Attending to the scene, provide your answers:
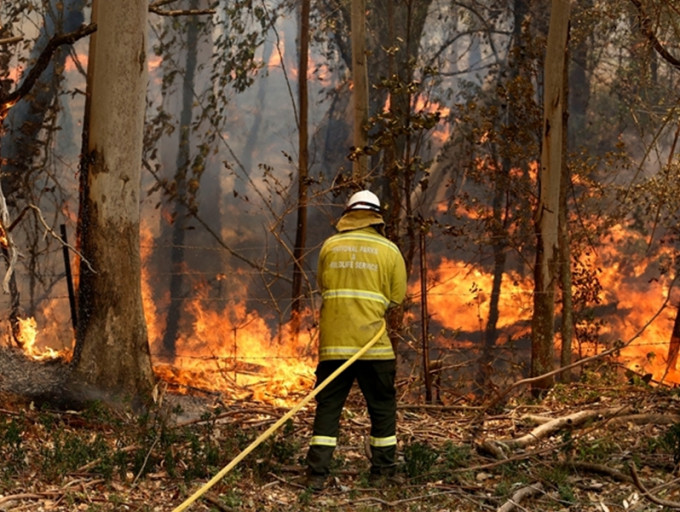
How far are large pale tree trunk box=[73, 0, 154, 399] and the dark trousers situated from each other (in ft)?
8.47

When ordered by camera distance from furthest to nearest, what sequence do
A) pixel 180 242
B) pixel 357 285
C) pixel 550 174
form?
1. pixel 180 242
2. pixel 550 174
3. pixel 357 285

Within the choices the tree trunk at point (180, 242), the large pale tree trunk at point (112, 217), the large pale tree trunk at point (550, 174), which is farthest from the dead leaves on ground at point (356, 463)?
the tree trunk at point (180, 242)

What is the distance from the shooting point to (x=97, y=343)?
8.62 m

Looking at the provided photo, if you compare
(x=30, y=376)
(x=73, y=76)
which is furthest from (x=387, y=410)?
(x=73, y=76)

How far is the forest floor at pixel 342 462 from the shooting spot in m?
6.20

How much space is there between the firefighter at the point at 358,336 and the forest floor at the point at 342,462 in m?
0.25

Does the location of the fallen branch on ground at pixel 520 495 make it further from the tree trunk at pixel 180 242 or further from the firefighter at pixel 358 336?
the tree trunk at pixel 180 242

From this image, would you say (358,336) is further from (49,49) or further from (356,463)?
(49,49)

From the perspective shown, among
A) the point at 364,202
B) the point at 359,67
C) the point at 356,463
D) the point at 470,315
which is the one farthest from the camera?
the point at 470,315

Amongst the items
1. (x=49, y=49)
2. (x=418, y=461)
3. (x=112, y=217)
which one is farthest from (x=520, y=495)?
(x=49, y=49)

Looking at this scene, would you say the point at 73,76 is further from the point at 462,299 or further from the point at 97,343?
the point at 97,343

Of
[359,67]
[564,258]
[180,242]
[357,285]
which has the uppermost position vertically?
[359,67]

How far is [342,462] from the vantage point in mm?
7070

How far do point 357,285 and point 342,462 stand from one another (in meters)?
1.37
